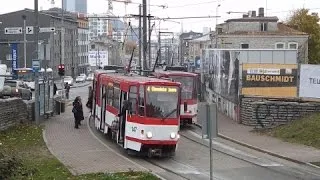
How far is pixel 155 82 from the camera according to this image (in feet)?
69.6

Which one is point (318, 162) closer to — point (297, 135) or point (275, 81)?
point (297, 135)

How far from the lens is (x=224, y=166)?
2048 cm

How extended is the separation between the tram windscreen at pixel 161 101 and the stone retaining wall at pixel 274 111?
9.90 metres

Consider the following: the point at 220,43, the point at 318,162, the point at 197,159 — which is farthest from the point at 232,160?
the point at 220,43

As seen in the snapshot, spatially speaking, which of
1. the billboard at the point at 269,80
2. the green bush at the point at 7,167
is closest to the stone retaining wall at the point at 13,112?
the billboard at the point at 269,80

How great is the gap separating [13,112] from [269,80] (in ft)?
44.0

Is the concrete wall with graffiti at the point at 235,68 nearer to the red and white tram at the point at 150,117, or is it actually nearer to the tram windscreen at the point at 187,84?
the tram windscreen at the point at 187,84

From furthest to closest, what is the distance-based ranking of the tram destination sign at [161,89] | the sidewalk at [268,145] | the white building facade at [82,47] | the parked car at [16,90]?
1. the white building facade at [82,47]
2. the parked car at [16,90]
3. the sidewalk at [268,145]
4. the tram destination sign at [161,89]

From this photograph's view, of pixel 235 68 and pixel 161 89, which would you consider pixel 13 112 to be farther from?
pixel 235 68

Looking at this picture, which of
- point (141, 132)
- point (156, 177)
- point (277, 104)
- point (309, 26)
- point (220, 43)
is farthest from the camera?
point (309, 26)

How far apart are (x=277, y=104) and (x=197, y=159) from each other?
31.5 feet

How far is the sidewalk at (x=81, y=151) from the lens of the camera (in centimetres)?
1862

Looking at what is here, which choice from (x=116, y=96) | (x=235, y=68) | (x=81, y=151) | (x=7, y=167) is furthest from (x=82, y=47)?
(x=7, y=167)

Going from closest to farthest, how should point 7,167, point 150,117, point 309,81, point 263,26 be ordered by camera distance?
point 7,167, point 150,117, point 309,81, point 263,26
